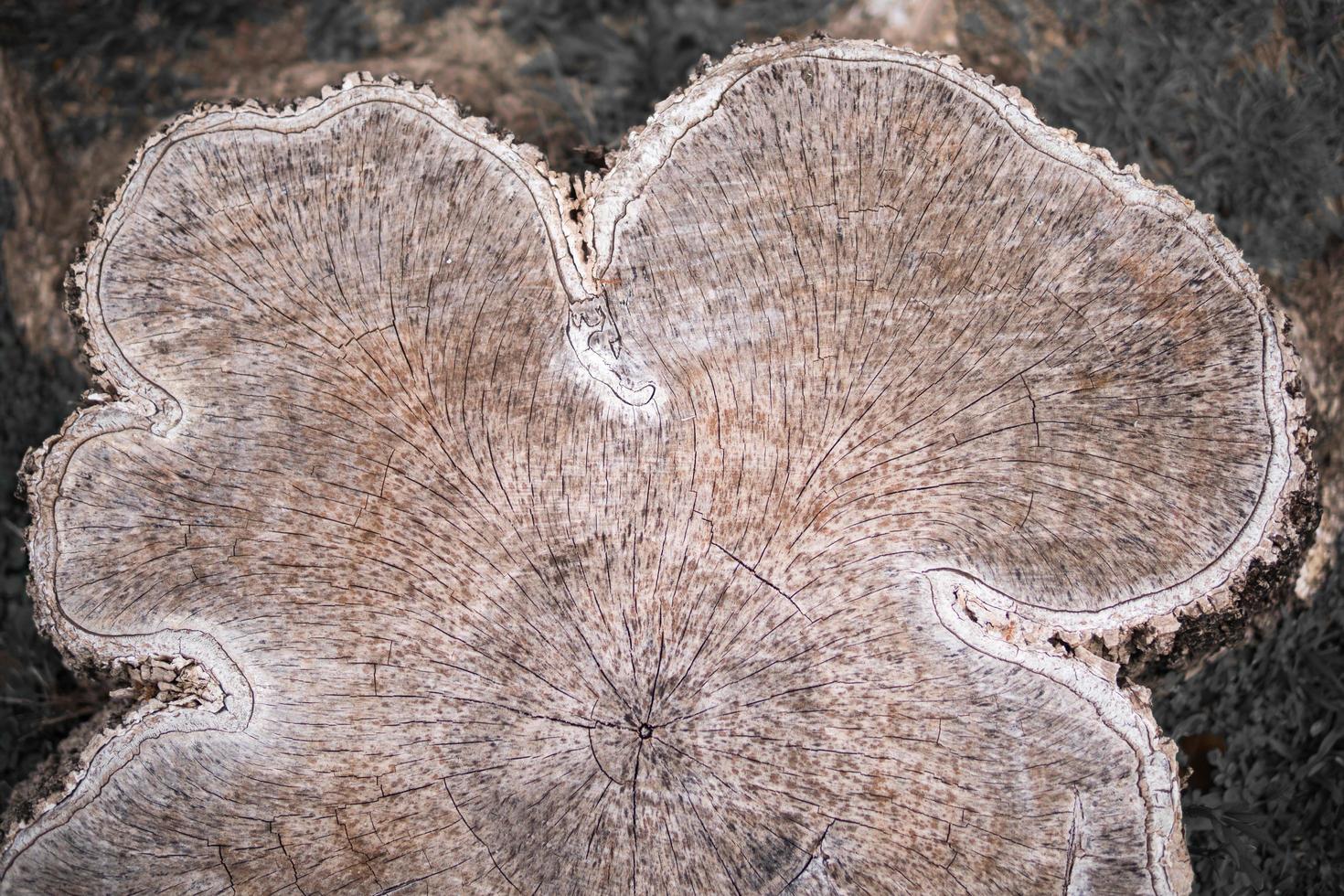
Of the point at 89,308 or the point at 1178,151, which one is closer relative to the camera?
the point at 89,308

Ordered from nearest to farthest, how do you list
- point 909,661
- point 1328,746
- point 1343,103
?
point 909,661 → point 1328,746 → point 1343,103

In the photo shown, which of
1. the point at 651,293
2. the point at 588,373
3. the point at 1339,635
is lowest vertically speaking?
the point at 588,373

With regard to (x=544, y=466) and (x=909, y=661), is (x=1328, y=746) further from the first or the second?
(x=544, y=466)

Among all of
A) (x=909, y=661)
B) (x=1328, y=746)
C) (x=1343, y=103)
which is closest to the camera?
(x=909, y=661)

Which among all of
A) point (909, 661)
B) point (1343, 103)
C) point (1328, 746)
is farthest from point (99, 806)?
point (1343, 103)

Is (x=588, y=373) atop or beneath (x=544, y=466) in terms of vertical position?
atop

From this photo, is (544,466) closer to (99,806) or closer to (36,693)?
(99,806)
